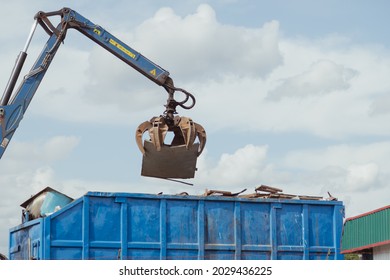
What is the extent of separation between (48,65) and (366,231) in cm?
724

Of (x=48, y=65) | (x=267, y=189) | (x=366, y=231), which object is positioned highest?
(x=48, y=65)

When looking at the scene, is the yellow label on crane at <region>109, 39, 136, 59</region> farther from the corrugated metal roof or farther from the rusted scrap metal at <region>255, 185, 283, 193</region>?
the corrugated metal roof

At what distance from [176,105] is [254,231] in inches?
129

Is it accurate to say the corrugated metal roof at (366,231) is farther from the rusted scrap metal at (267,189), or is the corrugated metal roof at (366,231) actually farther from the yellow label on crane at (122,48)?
the yellow label on crane at (122,48)

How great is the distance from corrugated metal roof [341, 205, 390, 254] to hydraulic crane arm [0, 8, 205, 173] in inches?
136

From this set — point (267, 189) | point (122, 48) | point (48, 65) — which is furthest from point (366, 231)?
point (48, 65)

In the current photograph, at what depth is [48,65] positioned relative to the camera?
15.6 m

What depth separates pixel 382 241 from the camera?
1467cm

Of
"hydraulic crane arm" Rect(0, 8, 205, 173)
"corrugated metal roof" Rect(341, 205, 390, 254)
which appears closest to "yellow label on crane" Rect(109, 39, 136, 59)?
"hydraulic crane arm" Rect(0, 8, 205, 173)

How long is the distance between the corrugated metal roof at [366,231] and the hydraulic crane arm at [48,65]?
11.3ft

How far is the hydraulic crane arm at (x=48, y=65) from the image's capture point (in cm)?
1504

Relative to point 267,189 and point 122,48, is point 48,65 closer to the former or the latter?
point 122,48
